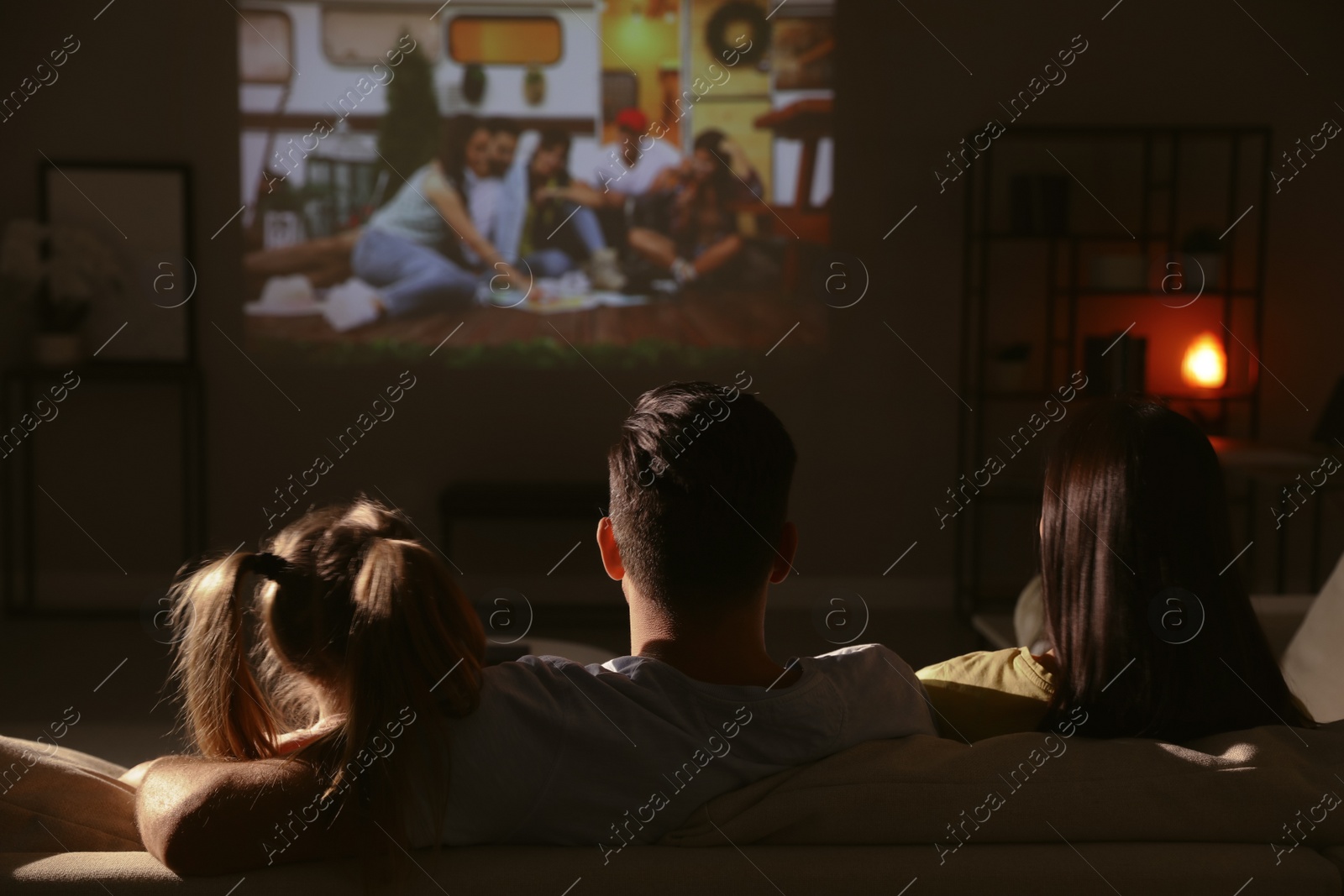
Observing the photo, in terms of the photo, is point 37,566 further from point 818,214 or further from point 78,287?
point 818,214

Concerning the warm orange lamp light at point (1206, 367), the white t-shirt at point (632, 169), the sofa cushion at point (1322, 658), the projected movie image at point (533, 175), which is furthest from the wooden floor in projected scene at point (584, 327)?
the sofa cushion at point (1322, 658)

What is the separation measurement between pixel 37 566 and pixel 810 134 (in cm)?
334

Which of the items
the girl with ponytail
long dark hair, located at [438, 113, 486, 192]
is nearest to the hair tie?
the girl with ponytail

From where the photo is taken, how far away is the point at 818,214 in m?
4.29

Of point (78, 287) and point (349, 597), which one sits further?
point (78, 287)

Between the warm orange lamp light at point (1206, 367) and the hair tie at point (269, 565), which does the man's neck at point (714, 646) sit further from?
the warm orange lamp light at point (1206, 367)

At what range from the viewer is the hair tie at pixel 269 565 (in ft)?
3.10

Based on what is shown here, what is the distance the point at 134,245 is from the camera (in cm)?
426

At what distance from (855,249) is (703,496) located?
3.48 m

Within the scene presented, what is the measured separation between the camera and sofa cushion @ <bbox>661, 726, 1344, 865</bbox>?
874 millimetres

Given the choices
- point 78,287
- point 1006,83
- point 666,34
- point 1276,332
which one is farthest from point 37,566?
point 1276,332

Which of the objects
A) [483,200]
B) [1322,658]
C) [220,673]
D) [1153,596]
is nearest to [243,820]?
[220,673]

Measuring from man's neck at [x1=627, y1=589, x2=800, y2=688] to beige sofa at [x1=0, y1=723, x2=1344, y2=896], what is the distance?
101mm

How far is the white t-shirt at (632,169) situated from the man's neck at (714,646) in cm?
345
